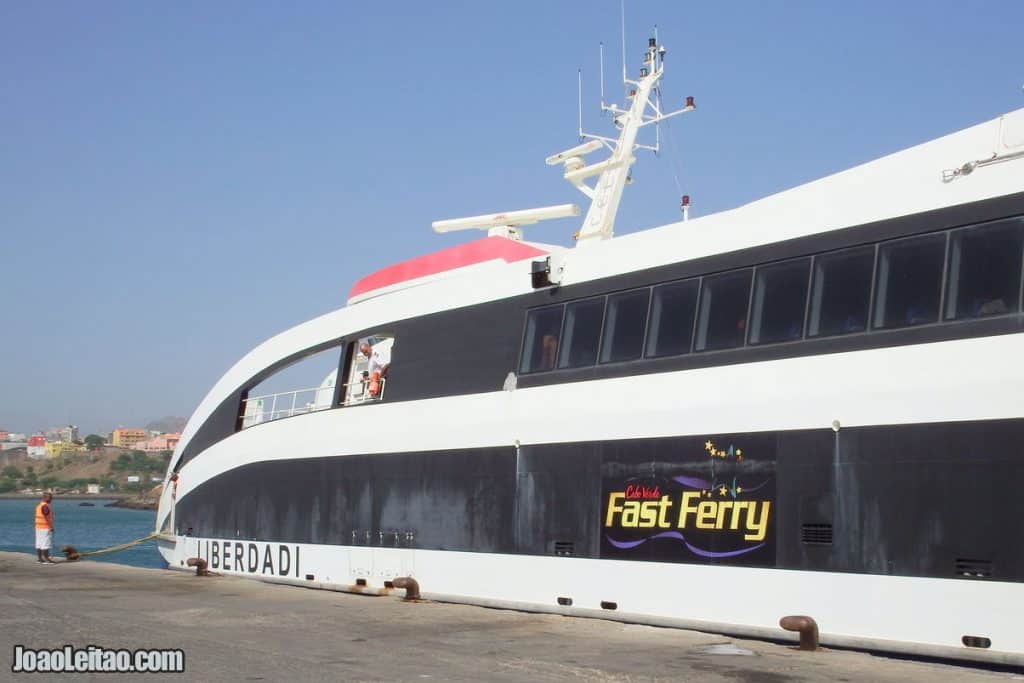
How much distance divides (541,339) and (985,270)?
582 cm

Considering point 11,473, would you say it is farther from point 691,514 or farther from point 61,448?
point 691,514

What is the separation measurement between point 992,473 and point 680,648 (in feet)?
10.2

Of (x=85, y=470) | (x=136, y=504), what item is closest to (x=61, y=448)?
(x=85, y=470)

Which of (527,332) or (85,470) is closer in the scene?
(527,332)

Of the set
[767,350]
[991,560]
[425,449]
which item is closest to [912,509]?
[991,560]

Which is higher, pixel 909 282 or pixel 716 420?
pixel 909 282

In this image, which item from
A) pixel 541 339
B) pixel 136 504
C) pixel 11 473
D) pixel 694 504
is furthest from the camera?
pixel 11 473

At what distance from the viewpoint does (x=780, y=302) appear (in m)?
10.7

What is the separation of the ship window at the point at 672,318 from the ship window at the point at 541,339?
5.38 feet

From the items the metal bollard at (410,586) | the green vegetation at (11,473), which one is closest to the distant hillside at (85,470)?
the green vegetation at (11,473)

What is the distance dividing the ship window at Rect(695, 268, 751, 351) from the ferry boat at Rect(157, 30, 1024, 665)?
3 cm

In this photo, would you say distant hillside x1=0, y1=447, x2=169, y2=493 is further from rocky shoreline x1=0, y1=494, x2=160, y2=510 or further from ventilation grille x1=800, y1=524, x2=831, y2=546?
ventilation grille x1=800, y1=524, x2=831, y2=546

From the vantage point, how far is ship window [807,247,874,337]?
997 cm

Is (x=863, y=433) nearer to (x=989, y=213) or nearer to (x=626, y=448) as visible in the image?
(x=989, y=213)
